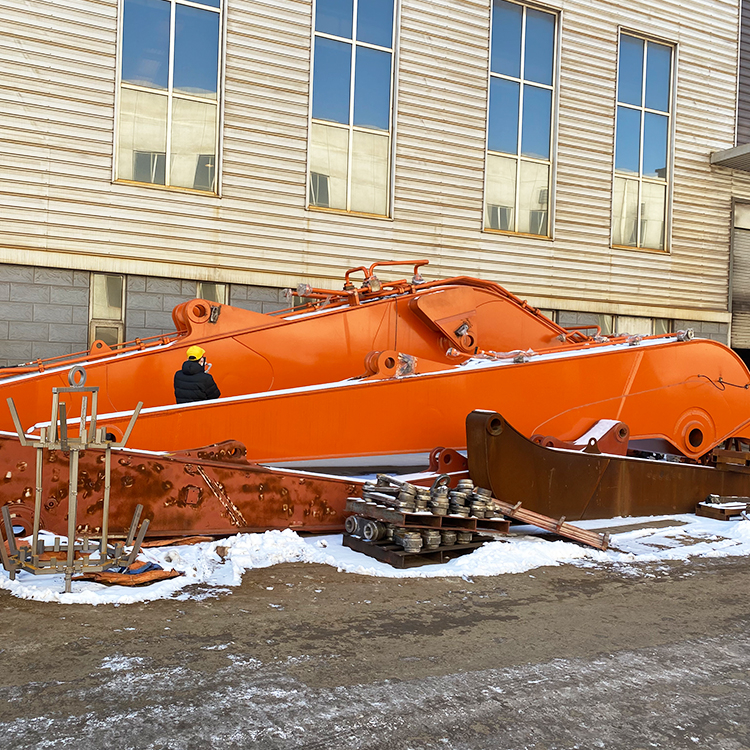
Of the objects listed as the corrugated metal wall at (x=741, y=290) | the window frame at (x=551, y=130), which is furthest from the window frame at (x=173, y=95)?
the corrugated metal wall at (x=741, y=290)

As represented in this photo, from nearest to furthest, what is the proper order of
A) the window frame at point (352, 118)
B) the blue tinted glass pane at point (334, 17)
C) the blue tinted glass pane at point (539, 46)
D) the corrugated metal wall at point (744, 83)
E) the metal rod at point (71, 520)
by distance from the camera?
1. the metal rod at point (71, 520)
2. the window frame at point (352, 118)
3. the blue tinted glass pane at point (334, 17)
4. the blue tinted glass pane at point (539, 46)
5. the corrugated metal wall at point (744, 83)

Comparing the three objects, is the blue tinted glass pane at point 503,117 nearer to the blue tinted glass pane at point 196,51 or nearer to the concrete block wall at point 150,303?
the blue tinted glass pane at point 196,51

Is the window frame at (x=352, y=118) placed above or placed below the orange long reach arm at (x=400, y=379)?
above

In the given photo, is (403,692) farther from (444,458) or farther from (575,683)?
(444,458)

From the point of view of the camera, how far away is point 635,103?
49.8 ft

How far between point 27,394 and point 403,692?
4712 mm

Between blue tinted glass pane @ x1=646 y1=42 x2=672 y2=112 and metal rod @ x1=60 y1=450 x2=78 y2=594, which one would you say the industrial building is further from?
metal rod @ x1=60 y1=450 x2=78 y2=594

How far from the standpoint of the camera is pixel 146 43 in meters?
10.9

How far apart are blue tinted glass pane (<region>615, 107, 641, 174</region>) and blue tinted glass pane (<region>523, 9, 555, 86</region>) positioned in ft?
6.01

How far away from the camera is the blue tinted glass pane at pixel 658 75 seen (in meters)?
15.3

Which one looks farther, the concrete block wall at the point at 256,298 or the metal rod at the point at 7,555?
the concrete block wall at the point at 256,298

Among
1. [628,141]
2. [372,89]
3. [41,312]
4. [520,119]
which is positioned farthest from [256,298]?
[628,141]

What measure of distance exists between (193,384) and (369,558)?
6.76ft

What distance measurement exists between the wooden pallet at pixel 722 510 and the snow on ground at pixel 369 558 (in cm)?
20
